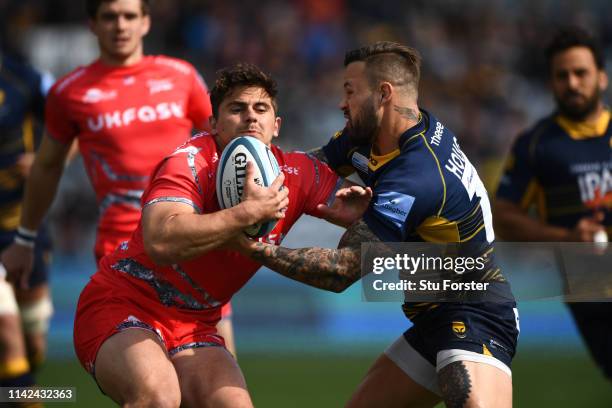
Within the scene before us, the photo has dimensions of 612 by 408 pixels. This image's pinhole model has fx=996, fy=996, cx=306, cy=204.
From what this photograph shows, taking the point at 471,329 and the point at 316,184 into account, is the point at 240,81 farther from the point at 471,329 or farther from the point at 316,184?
the point at 471,329

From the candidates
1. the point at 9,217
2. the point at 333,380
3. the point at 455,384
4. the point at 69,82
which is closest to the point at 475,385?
the point at 455,384

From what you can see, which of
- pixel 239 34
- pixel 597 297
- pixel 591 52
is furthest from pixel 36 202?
pixel 239 34

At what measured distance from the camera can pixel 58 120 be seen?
22.0 feet

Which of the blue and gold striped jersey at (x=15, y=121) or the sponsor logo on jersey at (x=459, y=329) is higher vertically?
the blue and gold striped jersey at (x=15, y=121)

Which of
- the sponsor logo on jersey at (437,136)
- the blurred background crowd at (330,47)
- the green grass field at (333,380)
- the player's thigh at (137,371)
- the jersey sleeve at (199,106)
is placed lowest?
the green grass field at (333,380)

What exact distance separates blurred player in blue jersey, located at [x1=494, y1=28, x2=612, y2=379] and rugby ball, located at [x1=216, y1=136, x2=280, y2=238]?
10.6 feet

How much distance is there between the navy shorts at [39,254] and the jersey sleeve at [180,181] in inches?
143

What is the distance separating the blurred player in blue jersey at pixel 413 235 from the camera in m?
4.77

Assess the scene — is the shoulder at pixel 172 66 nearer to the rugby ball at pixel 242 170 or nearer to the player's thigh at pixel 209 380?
the rugby ball at pixel 242 170

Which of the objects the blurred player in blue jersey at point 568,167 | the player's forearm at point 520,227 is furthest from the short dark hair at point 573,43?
the player's forearm at point 520,227

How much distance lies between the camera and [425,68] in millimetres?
15805

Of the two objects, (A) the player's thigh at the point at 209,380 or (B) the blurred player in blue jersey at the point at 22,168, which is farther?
(B) the blurred player in blue jersey at the point at 22,168

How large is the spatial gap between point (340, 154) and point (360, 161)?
209 mm

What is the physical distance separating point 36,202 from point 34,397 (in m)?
1.30
